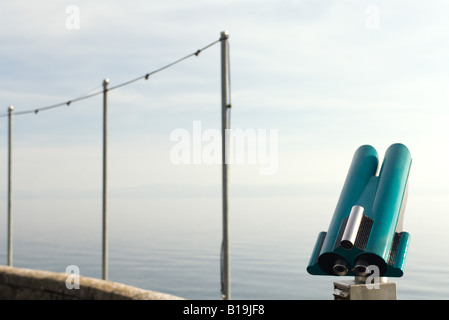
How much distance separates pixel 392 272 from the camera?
1109 cm

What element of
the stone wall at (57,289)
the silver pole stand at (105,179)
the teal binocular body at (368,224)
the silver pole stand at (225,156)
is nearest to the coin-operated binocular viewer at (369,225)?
the teal binocular body at (368,224)

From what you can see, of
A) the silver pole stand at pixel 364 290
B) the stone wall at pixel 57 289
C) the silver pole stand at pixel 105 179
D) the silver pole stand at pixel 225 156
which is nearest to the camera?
the stone wall at pixel 57 289

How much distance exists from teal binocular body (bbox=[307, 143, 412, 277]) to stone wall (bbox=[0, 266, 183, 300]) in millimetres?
4310

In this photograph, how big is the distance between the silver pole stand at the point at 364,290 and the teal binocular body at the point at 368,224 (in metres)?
0.45

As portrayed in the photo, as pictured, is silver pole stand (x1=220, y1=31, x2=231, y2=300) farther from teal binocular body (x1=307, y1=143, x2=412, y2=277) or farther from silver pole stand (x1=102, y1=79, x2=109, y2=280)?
silver pole stand (x1=102, y1=79, x2=109, y2=280)

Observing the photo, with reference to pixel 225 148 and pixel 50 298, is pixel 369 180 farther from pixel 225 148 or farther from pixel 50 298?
pixel 50 298

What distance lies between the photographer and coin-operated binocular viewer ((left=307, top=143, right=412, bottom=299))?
10.9 m

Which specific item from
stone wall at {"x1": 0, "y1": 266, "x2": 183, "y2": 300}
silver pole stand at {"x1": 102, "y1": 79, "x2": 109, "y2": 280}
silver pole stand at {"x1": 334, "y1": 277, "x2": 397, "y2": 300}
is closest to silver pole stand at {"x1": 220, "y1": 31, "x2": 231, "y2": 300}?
silver pole stand at {"x1": 334, "y1": 277, "x2": 397, "y2": 300}

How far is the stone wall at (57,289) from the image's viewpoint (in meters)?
8.29

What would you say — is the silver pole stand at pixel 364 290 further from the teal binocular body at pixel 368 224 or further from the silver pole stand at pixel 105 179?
the silver pole stand at pixel 105 179

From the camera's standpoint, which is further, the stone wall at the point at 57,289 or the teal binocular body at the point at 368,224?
the teal binocular body at the point at 368,224

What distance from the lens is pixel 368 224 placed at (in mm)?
11375

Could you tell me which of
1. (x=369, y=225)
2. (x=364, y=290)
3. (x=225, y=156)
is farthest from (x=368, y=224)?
(x=225, y=156)
